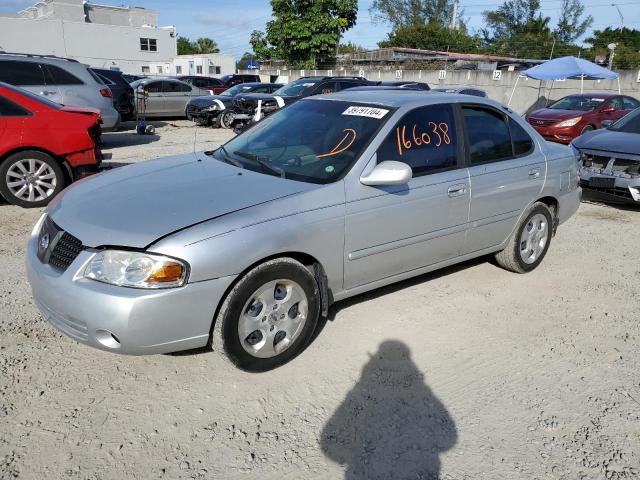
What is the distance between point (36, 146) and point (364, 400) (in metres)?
5.43

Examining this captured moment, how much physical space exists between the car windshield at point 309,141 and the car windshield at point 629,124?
6.21 m

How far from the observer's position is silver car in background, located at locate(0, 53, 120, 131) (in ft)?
33.2

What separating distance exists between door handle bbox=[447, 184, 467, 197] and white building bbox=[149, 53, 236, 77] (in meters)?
53.2

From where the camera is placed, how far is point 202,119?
16.4 meters

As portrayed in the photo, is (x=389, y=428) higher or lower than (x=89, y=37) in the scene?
lower

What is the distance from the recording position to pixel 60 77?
1050 cm

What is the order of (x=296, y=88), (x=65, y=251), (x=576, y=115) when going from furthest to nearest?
(x=296, y=88) → (x=576, y=115) → (x=65, y=251)

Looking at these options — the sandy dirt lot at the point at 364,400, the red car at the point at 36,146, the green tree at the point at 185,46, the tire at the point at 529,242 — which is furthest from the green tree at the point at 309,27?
the green tree at the point at 185,46

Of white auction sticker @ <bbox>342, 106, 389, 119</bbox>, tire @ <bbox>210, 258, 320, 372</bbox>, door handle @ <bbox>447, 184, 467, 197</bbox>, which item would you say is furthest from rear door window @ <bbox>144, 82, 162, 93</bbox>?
tire @ <bbox>210, 258, 320, 372</bbox>

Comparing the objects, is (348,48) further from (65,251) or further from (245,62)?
(65,251)

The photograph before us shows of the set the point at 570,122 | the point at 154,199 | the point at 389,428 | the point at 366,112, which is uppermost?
the point at 366,112

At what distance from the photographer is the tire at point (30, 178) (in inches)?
252

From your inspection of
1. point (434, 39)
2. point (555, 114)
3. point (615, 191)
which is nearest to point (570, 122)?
point (555, 114)

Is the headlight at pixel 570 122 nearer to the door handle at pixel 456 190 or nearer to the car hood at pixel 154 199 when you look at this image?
the door handle at pixel 456 190
